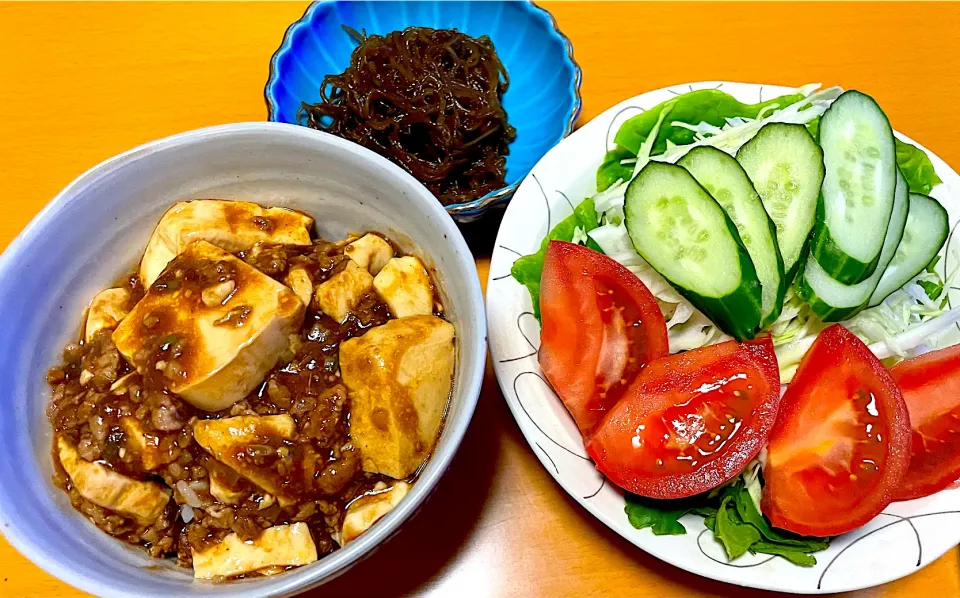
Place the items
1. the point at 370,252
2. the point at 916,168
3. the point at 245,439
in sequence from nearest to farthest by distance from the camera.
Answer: the point at 245,439 → the point at 370,252 → the point at 916,168

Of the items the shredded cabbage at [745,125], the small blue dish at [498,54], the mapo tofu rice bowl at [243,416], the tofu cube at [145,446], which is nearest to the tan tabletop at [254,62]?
the small blue dish at [498,54]

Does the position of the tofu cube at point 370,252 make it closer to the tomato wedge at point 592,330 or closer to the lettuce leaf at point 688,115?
the tomato wedge at point 592,330

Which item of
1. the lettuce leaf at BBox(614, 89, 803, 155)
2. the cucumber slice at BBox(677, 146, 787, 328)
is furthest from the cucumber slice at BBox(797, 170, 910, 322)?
the lettuce leaf at BBox(614, 89, 803, 155)

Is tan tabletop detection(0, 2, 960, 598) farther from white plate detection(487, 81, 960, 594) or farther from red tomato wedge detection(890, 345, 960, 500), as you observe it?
red tomato wedge detection(890, 345, 960, 500)

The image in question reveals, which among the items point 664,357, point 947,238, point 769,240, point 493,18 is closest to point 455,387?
point 664,357

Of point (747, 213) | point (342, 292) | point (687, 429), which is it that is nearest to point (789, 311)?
point (747, 213)

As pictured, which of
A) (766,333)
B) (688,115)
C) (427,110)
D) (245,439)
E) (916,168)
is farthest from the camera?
(427,110)

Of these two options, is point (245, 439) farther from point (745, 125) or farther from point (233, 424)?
point (745, 125)
